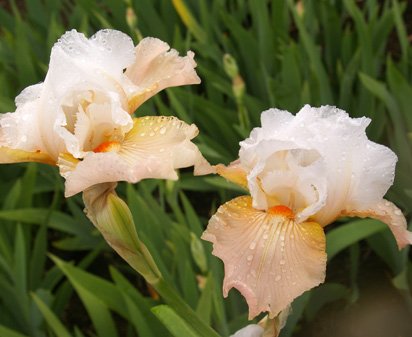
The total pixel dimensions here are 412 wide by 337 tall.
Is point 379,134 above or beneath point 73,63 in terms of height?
beneath

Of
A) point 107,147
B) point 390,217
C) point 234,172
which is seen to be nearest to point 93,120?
point 107,147

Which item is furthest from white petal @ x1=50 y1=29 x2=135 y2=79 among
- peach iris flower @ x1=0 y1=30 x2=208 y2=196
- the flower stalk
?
the flower stalk

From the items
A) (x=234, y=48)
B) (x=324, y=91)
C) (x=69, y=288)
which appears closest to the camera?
(x=69, y=288)

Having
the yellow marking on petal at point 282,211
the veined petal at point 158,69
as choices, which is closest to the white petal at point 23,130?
the veined petal at point 158,69

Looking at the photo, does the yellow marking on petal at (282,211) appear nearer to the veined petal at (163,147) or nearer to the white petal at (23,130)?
the veined petal at (163,147)

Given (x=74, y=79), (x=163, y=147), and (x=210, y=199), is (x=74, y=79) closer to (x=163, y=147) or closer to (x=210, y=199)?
(x=163, y=147)

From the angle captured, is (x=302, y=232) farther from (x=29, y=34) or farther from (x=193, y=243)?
(x=29, y=34)

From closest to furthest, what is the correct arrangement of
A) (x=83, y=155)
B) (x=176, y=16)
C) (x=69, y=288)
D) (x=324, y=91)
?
(x=83, y=155) < (x=69, y=288) < (x=324, y=91) < (x=176, y=16)

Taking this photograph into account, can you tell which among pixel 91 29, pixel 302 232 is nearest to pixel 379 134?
pixel 91 29

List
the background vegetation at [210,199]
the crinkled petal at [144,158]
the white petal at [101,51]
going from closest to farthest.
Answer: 1. the crinkled petal at [144,158]
2. the white petal at [101,51]
3. the background vegetation at [210,199]
